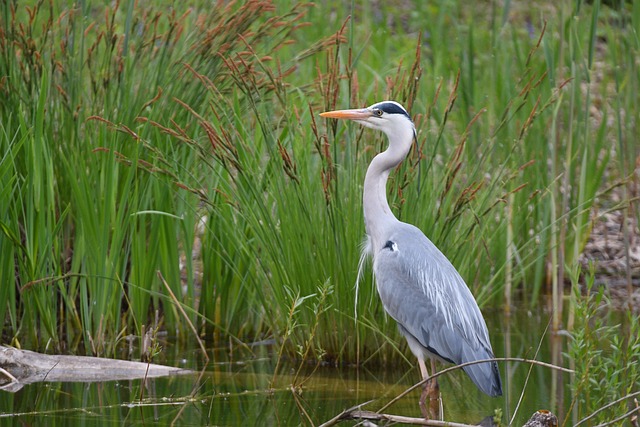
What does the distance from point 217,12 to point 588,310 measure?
309cm

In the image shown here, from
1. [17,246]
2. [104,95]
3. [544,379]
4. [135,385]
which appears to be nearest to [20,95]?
[104,95]

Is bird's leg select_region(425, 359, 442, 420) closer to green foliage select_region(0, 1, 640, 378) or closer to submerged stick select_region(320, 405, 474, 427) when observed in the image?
green foliage select_region(0, 1, 640, 378)

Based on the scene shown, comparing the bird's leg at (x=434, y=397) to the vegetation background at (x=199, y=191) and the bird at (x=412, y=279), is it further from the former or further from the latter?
the vegetation background at (x=199, y=191)

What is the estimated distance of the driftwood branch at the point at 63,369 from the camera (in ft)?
16.4

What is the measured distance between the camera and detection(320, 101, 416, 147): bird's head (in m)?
4.98

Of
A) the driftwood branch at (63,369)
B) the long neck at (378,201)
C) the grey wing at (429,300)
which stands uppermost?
the long neck at (378,201)

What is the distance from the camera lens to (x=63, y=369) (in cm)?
511

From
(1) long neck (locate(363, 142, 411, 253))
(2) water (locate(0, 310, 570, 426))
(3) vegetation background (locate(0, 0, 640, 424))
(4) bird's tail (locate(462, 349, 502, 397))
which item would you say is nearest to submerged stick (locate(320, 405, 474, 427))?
(2) water (locate(0, 310, 570, 426))

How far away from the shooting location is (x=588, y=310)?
12.2ft

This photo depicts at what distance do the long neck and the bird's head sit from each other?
0.14 meters

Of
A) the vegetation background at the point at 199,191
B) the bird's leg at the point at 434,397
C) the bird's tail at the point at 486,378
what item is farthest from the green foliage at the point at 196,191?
the bird's tail at the point at 486,378

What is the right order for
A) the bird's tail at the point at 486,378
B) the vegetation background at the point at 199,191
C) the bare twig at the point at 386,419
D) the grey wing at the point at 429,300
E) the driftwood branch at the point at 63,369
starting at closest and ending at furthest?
1. the bare twig at the point at 386,419
2. the bird's tail at the point at 486,378
3. the grey wing at the point at 429,300
4. the driftwood branch at the point at 63,369
5. the vegetation background at the point at 199,191

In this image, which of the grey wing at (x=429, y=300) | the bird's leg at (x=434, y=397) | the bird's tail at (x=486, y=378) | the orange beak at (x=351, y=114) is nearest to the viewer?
the bird's tail at (x=486, y=378)

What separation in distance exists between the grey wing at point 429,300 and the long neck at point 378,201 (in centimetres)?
8
